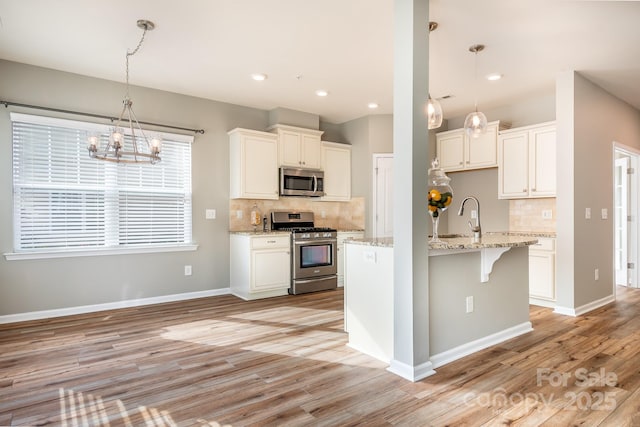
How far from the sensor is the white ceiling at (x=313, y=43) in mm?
2809

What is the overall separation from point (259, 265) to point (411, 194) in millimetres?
2898

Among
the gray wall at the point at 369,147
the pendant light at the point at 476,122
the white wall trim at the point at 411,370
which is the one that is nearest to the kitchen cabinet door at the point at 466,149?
the gray wall at the point at 369,147

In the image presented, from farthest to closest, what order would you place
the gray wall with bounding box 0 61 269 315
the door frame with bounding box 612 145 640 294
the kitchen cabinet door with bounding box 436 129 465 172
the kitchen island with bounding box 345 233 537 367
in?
1. the kitchen cabinet door with bounding box 436 129 465 172
2. the door frame with bounding box 612 145 640 294
3. the gray wall with bounding box 0 61 269 315
4. the kitchen island with bounding box 345 233 537 367

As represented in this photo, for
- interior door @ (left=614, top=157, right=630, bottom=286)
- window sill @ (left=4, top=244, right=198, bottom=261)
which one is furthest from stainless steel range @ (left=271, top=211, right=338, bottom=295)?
interior door @ (left=614, top=157, right=630, bottom=286)

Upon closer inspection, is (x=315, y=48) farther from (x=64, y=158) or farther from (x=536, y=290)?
(x=536, y=290)

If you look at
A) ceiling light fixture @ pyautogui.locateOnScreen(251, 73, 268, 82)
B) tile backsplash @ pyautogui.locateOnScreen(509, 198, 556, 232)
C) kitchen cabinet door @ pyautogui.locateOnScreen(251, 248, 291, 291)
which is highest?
ceiling light fixture @ pyautogui.locateOnScreen(251, 73, 268, 82)

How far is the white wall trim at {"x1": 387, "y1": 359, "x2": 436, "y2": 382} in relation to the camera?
2.40 metres

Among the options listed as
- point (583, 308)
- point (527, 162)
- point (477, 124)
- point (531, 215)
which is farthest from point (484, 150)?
point (583, 308)

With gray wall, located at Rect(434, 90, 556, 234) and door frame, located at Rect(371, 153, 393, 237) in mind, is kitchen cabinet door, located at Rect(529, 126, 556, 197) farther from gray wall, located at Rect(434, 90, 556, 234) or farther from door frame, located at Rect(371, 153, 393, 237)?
door frame, located at Rect(371, 153, 393, 237)

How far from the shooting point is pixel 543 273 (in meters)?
4.36

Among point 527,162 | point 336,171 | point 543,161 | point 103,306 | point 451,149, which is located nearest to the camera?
point 103,306

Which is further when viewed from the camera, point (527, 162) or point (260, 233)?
point (260, 233)

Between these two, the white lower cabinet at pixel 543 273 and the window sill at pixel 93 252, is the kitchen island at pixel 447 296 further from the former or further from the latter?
the window sill at pixel 93 252

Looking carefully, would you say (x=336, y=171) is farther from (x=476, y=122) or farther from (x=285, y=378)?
(x=285, y=378)
